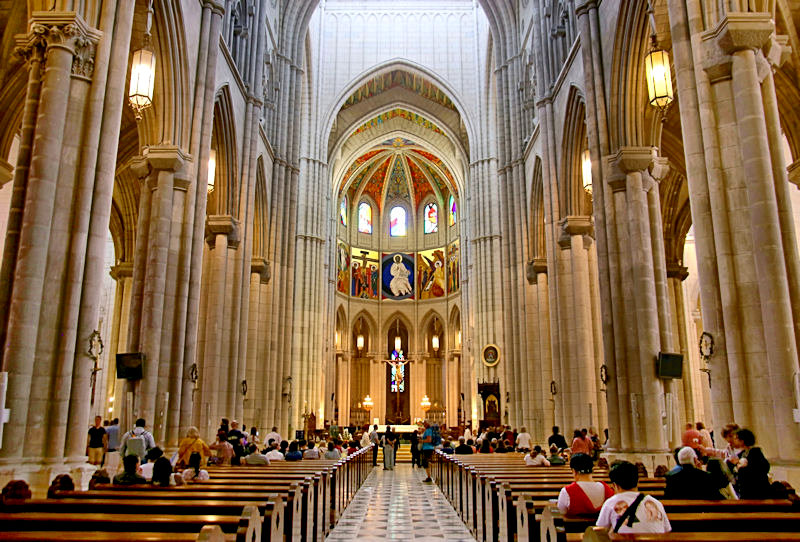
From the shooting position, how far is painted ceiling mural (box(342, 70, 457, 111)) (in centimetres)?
3809

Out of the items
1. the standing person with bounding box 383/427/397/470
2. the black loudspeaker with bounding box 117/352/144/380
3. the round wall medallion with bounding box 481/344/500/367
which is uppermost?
the round wall medallion with bounding box 481/344/500/367

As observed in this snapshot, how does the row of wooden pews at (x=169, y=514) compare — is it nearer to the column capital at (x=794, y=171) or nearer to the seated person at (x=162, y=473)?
the seated person at (x=162, y=473)

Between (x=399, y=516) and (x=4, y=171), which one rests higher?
(x=4, y=171)

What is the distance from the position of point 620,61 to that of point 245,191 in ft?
33.4

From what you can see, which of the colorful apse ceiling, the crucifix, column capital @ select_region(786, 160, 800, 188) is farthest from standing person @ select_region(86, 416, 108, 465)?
the crucifix

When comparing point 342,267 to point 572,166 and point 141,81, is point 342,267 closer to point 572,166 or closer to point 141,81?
point 572,166

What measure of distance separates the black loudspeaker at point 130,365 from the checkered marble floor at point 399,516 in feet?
14.4

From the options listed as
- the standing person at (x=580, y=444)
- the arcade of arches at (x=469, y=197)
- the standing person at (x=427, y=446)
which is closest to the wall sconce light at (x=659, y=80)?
the arcade of arches at (x=469, y=197)

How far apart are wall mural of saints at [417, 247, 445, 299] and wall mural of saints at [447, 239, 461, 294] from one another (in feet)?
2.37

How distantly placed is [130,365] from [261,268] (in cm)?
1051

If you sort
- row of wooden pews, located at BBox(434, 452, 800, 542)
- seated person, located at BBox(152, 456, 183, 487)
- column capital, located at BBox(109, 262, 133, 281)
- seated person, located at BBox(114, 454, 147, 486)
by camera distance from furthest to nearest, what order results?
column capital, located at BBox(109, 262, 133, 281) → seated person, located at BBox(114, 454, 147, 486) → seated person, located at BBox(152, 456, 183, 487) → row of wooden pews, located at BBox(434, 452, 800, 542)

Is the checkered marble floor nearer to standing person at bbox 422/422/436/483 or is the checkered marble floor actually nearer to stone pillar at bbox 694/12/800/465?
stone pillar at bbox 694/12/800/465

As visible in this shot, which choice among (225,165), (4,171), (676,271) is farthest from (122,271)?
(676,271)

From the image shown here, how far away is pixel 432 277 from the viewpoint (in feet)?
163
